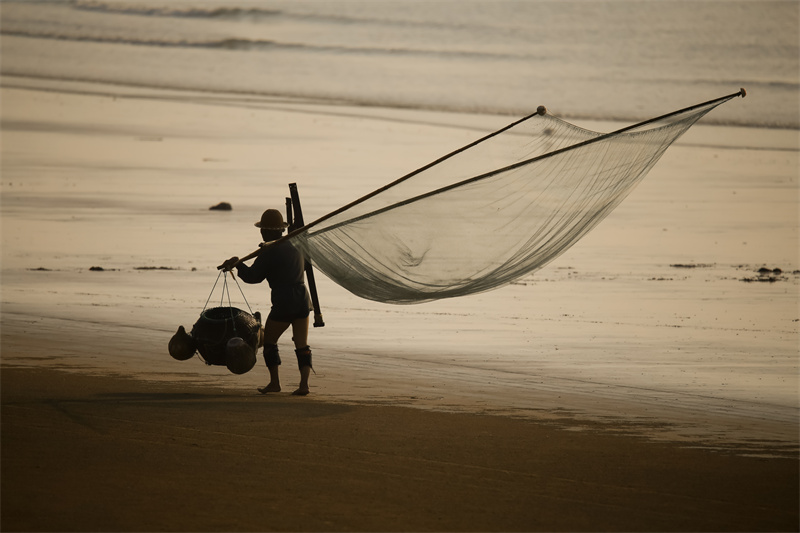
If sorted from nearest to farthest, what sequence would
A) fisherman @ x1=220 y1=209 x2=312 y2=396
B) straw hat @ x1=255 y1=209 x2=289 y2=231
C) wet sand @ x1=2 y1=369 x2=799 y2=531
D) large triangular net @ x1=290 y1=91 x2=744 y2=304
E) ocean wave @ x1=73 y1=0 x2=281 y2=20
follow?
wet sand @ x1=2 y1=369 x2=799 y2=531, large triangular net @ x1=290 y1=91 x2=744 y2=304, fisherman @ x1=220 y1=209 x2=312 y2=396, straw hat @ x1=255 y1=209 x2=289 y2=231, ocean wave @ x1=73 y1=0 x2=281 y2=20

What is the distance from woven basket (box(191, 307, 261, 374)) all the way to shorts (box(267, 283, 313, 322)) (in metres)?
0.23

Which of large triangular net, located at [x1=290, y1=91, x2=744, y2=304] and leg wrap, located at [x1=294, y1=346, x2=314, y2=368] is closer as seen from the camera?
large triangular net, located at [x1=290, y1=91, x2=744, y2=304]

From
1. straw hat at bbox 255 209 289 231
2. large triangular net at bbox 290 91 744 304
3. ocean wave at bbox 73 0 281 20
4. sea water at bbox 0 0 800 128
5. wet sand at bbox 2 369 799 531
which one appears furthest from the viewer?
ocean wave at bbox 73 0 281 20

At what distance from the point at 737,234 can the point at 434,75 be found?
20502 millimetres

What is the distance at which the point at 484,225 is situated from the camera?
941cm

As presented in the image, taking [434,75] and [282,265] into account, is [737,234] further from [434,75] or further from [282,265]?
[434,75]

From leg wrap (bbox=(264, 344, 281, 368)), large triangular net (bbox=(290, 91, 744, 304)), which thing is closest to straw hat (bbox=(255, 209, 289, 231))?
large triangular net (bbox=(290, 91, 744, 304))

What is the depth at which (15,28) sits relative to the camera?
44562 millimetres

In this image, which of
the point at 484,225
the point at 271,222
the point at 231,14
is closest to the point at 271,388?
the point at 271,222

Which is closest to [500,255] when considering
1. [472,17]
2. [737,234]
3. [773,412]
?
[773,412]

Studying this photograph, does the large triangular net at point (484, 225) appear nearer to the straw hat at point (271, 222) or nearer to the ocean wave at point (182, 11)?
the straw hat at point (271, 222)

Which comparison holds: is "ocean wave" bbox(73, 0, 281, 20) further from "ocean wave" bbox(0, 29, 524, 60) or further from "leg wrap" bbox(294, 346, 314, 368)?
"leg wrap" bbox(294, 346, 314, 368)

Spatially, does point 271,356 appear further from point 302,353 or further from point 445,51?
point 445,51

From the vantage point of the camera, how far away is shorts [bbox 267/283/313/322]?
30.8ft
